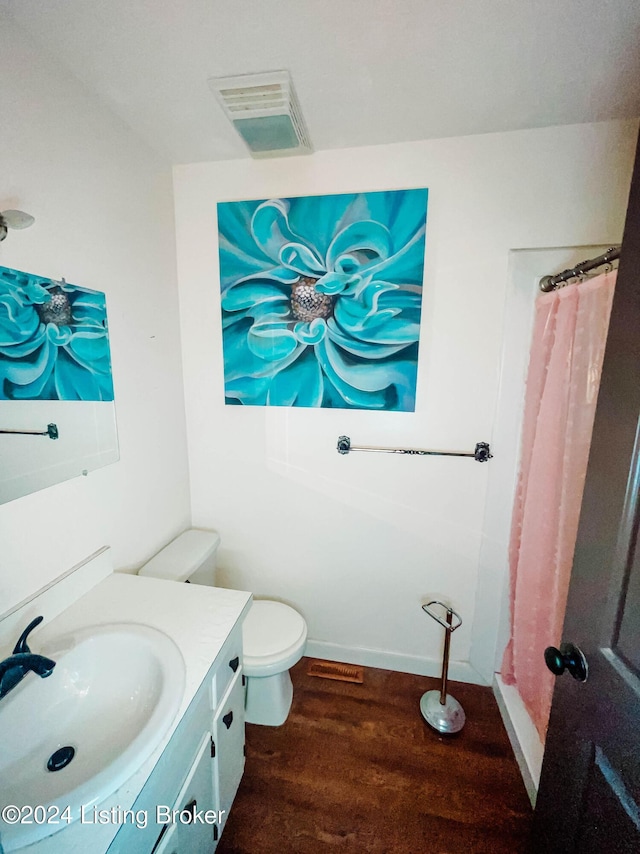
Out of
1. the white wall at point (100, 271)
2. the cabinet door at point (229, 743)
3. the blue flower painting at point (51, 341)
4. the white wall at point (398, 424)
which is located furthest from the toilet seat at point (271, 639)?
the blue flower painting at point (51, 341)

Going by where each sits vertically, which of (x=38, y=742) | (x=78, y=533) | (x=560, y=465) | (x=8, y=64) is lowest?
(x=38, y=742)

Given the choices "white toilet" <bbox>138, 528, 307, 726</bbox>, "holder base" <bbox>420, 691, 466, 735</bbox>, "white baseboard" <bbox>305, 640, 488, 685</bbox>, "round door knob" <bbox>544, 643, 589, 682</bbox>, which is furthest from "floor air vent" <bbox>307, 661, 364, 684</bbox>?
"round door knob" <bbox>544, 643, 589, 682</bbox>

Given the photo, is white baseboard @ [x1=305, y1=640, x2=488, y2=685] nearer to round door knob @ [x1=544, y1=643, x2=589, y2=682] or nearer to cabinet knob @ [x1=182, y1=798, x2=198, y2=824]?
cabinet knob @ [x1=182, y1=798, x2=198, y2=824]

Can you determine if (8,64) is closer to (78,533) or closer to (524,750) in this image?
(78,533)

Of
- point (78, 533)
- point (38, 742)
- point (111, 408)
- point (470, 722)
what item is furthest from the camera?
point (470, 722)

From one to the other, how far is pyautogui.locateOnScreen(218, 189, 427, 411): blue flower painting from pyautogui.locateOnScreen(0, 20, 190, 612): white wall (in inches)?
12.2

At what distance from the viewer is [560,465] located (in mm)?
1219

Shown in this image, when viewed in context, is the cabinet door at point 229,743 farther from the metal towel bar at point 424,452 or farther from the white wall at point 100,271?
the metal towel bar at point 424,452

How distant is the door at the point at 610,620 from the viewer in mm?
624

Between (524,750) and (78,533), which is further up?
(78,533)

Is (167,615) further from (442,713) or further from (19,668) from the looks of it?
(442,713)

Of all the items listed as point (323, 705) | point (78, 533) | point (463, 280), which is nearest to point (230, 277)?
point (463, 280)

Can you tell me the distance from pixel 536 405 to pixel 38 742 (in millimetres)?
1827

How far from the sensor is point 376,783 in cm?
132
